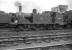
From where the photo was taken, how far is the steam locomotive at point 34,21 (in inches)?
376

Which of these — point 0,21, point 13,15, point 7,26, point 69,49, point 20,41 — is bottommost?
point 69,49

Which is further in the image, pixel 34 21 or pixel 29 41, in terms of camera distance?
pixel 34 21

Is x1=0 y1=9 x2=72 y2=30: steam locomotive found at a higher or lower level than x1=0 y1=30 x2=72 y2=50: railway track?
higher

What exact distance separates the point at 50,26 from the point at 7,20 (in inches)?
245

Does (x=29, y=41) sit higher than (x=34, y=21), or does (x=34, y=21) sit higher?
(x=34, y=21)

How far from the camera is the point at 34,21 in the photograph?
10812 millimetres

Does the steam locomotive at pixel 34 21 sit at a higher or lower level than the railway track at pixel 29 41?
higher

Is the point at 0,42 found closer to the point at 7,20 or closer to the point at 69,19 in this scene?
the point at 7,20

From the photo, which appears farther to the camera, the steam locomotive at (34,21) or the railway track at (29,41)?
the steam locomotive at (34,21)

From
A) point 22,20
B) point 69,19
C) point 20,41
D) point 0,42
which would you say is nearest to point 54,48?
point 20,41

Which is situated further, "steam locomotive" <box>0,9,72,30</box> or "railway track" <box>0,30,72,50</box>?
"steam locomotive" <box>0,9,72,30</box>

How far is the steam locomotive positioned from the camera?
955cm

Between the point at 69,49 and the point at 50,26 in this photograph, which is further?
the point at 50,26

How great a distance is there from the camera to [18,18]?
1006 centimetres
